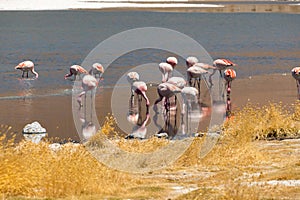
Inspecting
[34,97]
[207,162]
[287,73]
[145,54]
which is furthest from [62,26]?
[207,162]

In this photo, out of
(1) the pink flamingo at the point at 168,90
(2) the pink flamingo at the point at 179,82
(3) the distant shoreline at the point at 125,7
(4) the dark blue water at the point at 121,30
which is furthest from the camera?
(3) the distant shoreline at the point at 125,7

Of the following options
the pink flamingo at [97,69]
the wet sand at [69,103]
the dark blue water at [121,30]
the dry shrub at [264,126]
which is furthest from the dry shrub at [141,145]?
the pink flamingo at [97,69]

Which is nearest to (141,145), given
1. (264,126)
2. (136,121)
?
(264,126)

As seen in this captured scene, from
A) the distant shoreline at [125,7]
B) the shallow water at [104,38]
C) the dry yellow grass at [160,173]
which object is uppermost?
the distant shoreline at [125,7]

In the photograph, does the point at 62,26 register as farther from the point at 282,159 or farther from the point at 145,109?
the point at 282,159

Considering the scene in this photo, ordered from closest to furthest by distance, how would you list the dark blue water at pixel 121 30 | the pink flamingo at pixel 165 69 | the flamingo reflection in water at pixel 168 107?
the flamingo reflection in water at pixel 168 107 < the pink flamingo at pixel 165 69 < the dark blue water at pixel 121 30

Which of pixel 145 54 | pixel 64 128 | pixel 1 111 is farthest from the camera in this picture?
pixel 145 54

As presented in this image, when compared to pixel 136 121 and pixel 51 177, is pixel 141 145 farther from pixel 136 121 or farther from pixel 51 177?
pixel 136 121

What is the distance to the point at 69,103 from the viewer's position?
20.9 meters

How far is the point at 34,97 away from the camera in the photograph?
72.0ft

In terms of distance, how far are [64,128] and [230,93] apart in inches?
279

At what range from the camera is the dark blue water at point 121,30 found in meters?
30.0

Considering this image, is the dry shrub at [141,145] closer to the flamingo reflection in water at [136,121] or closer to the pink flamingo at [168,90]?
the flamingo reflection in water at [136,121]

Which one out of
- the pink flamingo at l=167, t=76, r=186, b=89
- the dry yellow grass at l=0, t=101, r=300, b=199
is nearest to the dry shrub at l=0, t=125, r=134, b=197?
the dry yellow grass at l=0, t=101, r=300, b=199
